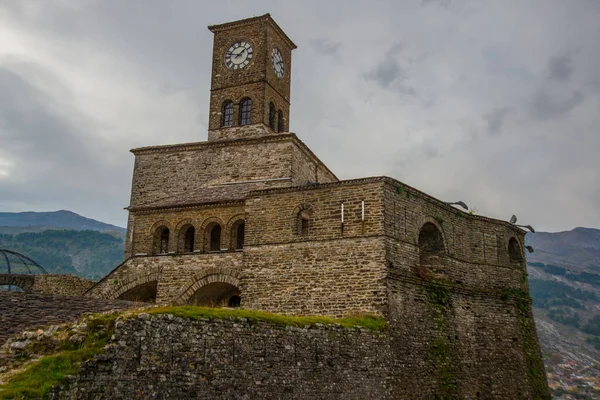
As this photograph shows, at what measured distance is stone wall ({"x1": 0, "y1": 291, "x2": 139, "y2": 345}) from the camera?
46.8ft

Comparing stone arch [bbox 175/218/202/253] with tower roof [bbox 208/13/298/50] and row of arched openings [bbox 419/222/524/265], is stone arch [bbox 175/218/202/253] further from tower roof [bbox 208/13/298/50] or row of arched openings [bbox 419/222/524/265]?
tower roof [bbox 208/13/298/50]

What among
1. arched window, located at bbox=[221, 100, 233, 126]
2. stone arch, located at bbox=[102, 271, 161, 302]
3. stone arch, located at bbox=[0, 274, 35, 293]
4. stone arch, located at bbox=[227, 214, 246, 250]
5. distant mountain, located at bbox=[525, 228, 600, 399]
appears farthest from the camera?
distant mountain, located at bbox=[525, 228, 600, 399]

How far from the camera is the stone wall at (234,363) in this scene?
39.1 ft

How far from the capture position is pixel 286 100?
1401 inches

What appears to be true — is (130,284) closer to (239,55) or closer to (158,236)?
(158,236)

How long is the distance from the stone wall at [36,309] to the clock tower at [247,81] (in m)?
16.7

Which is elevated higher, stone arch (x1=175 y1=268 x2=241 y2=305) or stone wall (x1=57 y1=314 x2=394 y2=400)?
stone arch (x1=175 y1=268 x2=241 y2=305)

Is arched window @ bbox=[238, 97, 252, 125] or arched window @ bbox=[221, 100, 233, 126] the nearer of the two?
arched window @ bbox=[238, 97, 252, 125]

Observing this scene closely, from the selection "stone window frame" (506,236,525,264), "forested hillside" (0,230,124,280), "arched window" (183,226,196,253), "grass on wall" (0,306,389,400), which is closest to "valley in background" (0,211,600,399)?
"forested hillside" (0,230,124,280)

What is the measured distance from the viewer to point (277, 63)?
3525cm

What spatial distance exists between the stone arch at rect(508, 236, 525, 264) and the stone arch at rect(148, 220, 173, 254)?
575 inches

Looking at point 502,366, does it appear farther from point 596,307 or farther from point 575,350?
point 596,307

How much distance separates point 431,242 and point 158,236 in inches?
451

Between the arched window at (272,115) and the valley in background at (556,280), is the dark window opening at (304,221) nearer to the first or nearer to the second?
the arched window at (272,115)
